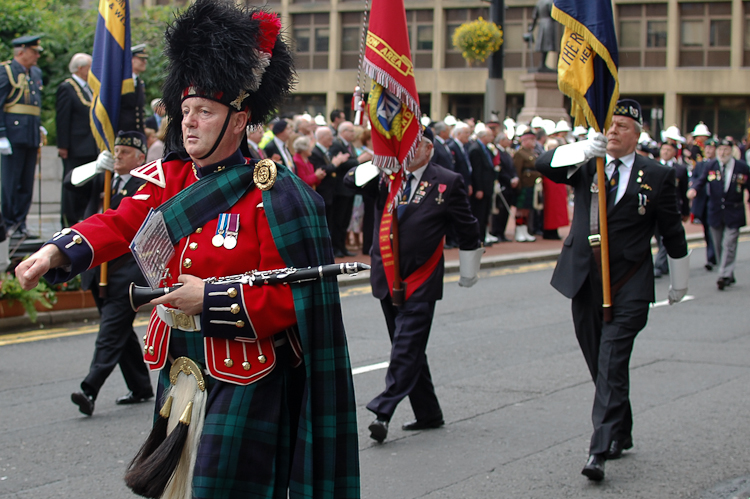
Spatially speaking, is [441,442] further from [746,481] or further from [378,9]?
[378,9]

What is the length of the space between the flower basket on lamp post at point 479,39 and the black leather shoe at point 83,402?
18.6 metres

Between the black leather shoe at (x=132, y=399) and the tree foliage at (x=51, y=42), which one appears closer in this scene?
the black leather shoe at (x=132, y=399)

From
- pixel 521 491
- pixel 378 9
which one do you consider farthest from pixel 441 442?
pixel 378 9

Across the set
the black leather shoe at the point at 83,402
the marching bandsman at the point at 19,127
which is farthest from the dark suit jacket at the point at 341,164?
the black leather shoe at the point at 83,402

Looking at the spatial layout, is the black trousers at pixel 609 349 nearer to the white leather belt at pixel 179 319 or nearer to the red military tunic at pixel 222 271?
the red military tunic at pixel 222 271

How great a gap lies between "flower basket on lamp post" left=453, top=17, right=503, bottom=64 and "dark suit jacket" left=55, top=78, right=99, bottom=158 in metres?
13.2

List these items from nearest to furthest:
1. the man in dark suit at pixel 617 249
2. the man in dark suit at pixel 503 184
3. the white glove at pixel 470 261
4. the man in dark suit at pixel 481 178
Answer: the man in dark suit at pixel 617 249 → the white glove at pixel 470 261 → the man in dark suit at pixel 481 178 → the man in dark suit at pixel 503 184

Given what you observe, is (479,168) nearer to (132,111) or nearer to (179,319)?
(132,111)

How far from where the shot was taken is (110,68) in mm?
7621

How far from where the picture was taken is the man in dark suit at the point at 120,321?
6.65 m

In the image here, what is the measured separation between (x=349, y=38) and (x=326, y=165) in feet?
120

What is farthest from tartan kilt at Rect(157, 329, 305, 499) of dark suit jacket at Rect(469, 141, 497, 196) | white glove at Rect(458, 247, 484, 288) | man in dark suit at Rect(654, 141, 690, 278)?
dark suit jacket at Rect(469, 141, 497, 196)

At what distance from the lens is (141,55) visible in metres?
12.3

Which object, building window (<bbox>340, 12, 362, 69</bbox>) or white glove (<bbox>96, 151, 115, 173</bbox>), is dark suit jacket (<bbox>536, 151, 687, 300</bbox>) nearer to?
white glove (<bbox>96, 151, 115, 173</bbox>)
